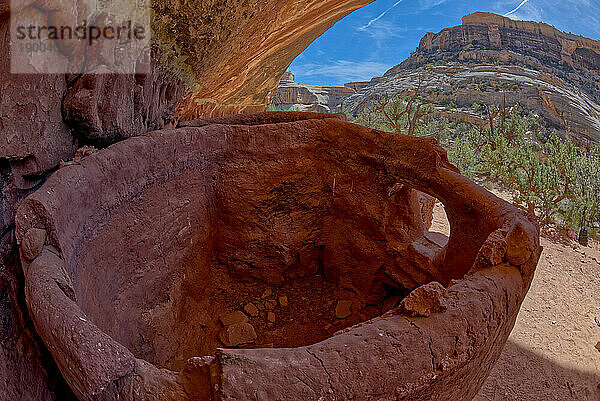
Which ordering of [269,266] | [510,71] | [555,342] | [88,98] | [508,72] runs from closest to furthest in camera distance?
1. [88,98]
2. [269,266]
3. [555,342]
4. [508,72]
5. [510,71]

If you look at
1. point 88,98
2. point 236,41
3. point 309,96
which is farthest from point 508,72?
point 88,98

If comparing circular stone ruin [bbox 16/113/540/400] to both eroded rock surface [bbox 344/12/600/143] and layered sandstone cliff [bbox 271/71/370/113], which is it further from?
layered sandstone cliff [bbox 271/71/370/113]

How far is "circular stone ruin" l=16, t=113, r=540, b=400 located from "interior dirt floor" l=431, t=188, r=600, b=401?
77.8 inches

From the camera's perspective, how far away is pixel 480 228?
2582 mm

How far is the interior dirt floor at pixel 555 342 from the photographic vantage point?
418 cm

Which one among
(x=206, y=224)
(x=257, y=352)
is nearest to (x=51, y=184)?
(x=257, y=352)

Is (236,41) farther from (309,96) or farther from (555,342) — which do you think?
(309,96)

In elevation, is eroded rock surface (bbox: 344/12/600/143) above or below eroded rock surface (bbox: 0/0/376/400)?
above

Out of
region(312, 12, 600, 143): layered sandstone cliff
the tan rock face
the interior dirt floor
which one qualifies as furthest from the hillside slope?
the tan rock face

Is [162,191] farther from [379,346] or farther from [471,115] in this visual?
[471,115]

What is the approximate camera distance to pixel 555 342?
5004mm

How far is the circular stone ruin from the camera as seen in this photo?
1.42 meters

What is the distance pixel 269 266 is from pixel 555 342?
4007 mm

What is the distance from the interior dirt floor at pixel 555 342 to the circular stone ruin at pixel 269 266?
198 cm
